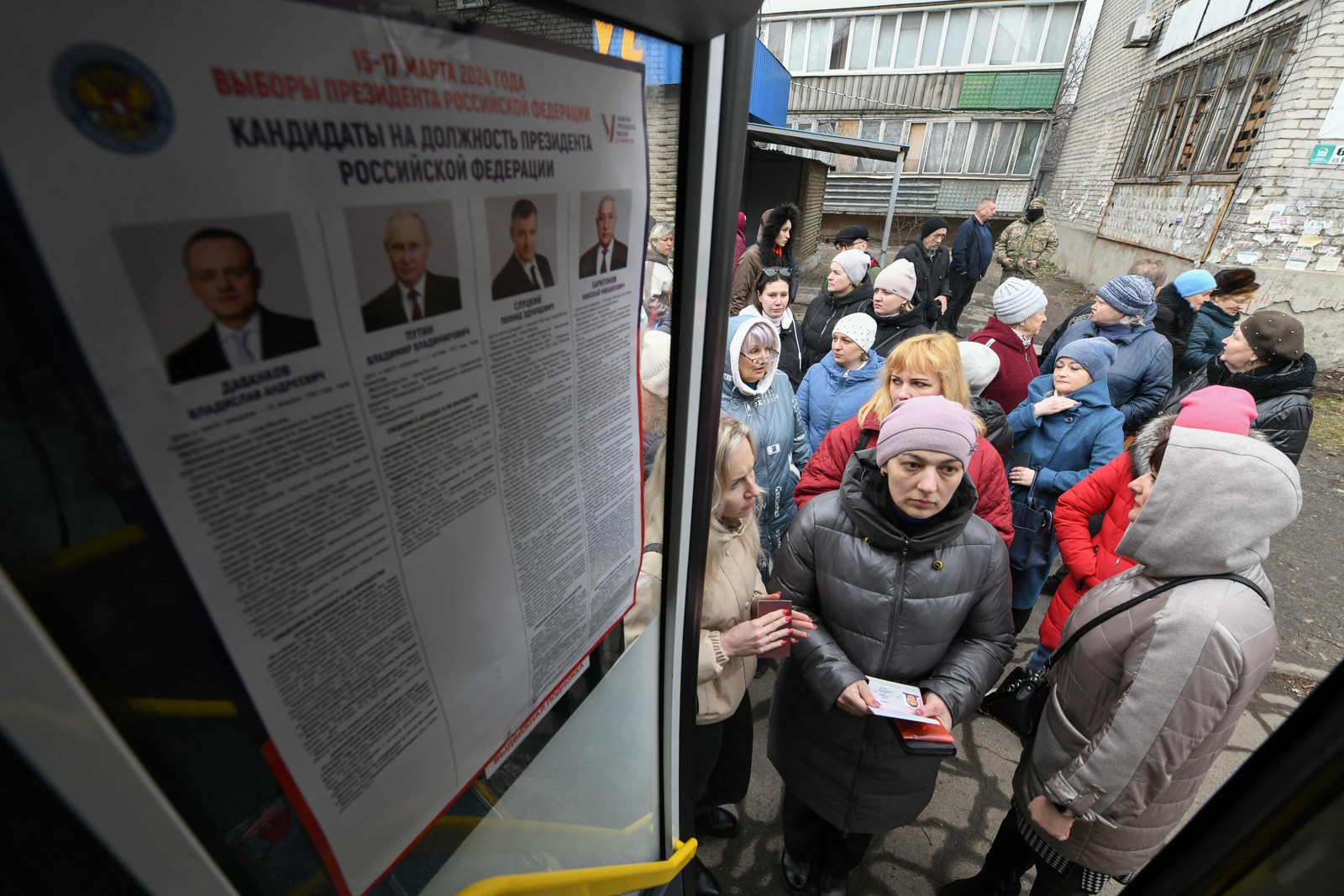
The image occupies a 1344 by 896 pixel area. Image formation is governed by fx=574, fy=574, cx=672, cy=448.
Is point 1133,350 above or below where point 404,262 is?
below

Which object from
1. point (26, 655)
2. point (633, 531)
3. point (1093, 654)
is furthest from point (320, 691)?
point (1093, 654)

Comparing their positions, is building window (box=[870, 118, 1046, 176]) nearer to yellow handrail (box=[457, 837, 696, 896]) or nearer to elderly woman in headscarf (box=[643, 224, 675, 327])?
elderly woman in headscarf (box=[643, 224, 675, 327])

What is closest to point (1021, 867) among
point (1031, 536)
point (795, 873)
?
point (795, 873)

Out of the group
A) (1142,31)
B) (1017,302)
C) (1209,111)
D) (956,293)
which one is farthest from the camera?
(1142,31)

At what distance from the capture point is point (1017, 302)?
321 centimetres

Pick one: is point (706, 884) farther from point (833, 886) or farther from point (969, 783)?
point (969, 783)

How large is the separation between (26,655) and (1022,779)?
88.2 inches

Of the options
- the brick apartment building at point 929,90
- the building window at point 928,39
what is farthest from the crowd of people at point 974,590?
the building window at point 928,39

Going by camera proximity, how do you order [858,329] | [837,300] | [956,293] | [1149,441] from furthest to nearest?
[956,293] → [837,300] → [858,329] → [1149,441]

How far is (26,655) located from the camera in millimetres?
325

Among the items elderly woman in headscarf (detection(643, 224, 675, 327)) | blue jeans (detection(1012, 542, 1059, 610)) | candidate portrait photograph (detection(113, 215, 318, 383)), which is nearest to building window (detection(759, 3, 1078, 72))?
blue jeans (detection(1012, 542, 1059, 610))

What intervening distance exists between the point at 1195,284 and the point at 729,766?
4421 mm

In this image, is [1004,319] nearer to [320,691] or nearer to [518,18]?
[518,18]

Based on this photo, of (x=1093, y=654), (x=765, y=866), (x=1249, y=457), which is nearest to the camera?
(x=1249, y=457)
